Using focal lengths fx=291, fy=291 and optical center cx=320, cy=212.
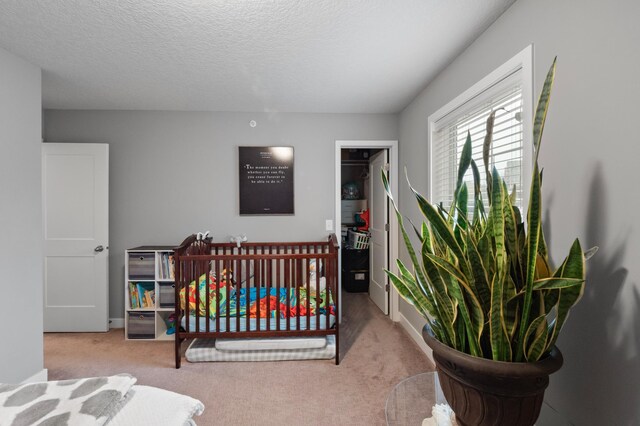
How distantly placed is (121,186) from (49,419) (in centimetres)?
281

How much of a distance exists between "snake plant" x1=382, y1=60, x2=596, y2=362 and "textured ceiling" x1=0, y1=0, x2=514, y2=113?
108 centimetres

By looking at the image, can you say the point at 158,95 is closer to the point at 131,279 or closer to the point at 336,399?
the point at 131,279

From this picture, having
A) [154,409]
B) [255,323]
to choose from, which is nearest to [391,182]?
[255,323]

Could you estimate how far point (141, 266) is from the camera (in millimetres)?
2828

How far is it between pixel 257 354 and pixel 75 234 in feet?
7.36

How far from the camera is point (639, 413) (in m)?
0.93

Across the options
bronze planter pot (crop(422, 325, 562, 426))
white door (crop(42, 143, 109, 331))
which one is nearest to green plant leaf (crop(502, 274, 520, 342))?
bronze planter pot (crop(422, 325, 562, 426))

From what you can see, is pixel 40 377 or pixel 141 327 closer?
pixel 40 377

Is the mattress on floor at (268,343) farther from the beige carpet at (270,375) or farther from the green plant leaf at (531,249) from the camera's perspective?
the green plant leaf at (531,249)

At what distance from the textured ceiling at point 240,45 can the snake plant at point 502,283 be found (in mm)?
1076

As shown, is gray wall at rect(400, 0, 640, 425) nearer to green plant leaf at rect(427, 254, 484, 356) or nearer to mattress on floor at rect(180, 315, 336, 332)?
green plant leaf at rect(427, 254, 484, 356)

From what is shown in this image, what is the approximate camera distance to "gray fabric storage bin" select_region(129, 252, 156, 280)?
282 centimetres

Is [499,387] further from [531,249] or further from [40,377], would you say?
[40,377]

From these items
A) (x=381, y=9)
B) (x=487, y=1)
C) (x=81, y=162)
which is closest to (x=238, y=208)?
(x=81, y=162)
